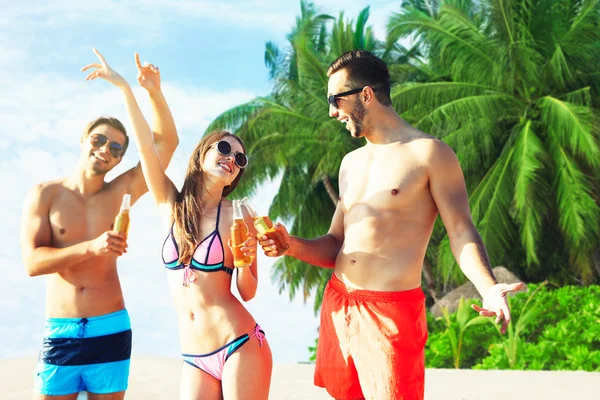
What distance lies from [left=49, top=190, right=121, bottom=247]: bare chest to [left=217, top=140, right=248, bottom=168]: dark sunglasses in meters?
1.08

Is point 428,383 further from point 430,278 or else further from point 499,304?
point 430,278

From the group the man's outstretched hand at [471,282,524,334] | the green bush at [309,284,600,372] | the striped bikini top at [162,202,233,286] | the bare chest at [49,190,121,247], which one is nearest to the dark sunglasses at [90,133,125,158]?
the bare chest at [49,190,121,247]


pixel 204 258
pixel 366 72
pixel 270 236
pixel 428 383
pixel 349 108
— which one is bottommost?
pixel 428 383

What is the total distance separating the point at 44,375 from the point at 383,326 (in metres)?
2.08

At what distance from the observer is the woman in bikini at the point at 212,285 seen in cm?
378

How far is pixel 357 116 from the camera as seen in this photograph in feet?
13.0

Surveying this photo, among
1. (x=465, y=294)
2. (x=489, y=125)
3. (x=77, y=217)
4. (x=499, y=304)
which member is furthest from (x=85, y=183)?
(x=489, y=125)

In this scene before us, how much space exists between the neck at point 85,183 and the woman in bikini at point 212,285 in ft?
A: 2.70

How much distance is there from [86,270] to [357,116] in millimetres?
1827

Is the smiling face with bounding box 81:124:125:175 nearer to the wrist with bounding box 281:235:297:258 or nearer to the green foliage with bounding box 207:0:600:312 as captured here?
the wrist with bounding box 281:235:297:258

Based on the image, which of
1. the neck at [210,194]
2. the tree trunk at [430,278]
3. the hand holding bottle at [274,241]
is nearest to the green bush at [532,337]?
the tree trunk at [430,278]

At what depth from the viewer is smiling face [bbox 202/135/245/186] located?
4008mm

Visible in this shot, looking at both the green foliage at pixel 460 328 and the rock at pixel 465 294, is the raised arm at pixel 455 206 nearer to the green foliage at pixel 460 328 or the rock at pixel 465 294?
the green foliage at pixel 460 328

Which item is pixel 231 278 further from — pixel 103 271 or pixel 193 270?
pixel 103 271
